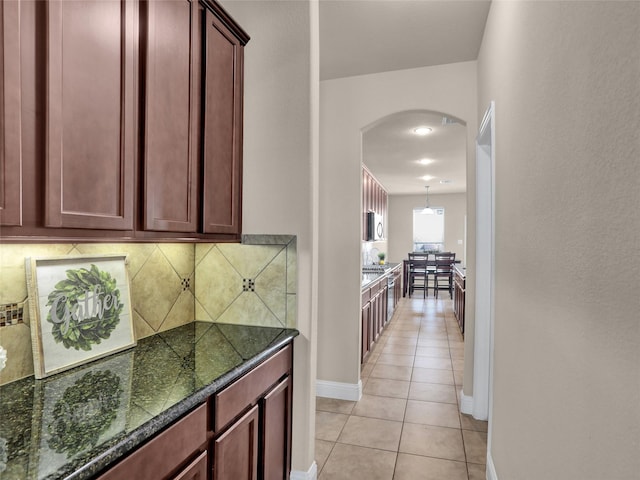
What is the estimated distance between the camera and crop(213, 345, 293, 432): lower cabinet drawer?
1332 millimetres

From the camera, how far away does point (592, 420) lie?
35.1 inches

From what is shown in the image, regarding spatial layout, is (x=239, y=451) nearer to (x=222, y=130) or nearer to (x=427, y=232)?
(x=222, y=130)

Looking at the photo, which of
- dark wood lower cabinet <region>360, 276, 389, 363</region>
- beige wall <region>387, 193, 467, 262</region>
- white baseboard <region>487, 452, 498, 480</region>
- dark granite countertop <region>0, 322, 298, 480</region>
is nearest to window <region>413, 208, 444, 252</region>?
beige wall <region>387, 193, 467, 262</region>

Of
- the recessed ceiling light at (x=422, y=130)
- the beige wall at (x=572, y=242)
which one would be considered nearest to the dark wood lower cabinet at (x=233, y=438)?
the beige wall at (x=572, y=242)

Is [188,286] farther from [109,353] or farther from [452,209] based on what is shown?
[452,209]

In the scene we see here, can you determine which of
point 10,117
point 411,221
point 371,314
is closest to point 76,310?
point 10,117

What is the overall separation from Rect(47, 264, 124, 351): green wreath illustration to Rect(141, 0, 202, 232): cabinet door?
34 cm

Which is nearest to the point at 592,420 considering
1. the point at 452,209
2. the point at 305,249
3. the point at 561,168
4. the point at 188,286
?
the point at 561,168

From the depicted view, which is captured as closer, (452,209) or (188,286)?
(188,286)

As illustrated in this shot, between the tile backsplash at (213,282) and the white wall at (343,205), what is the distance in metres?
1.34

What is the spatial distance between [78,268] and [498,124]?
2.10 meters

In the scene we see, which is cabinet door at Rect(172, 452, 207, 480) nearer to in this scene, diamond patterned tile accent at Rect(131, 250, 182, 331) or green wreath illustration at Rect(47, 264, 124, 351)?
green wreath illustration at Rect(47, 264, 124, 351)

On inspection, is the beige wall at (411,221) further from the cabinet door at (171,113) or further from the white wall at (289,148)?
the cabinet door at (171,113)

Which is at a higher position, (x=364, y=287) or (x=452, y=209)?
(x=452, y=209)
